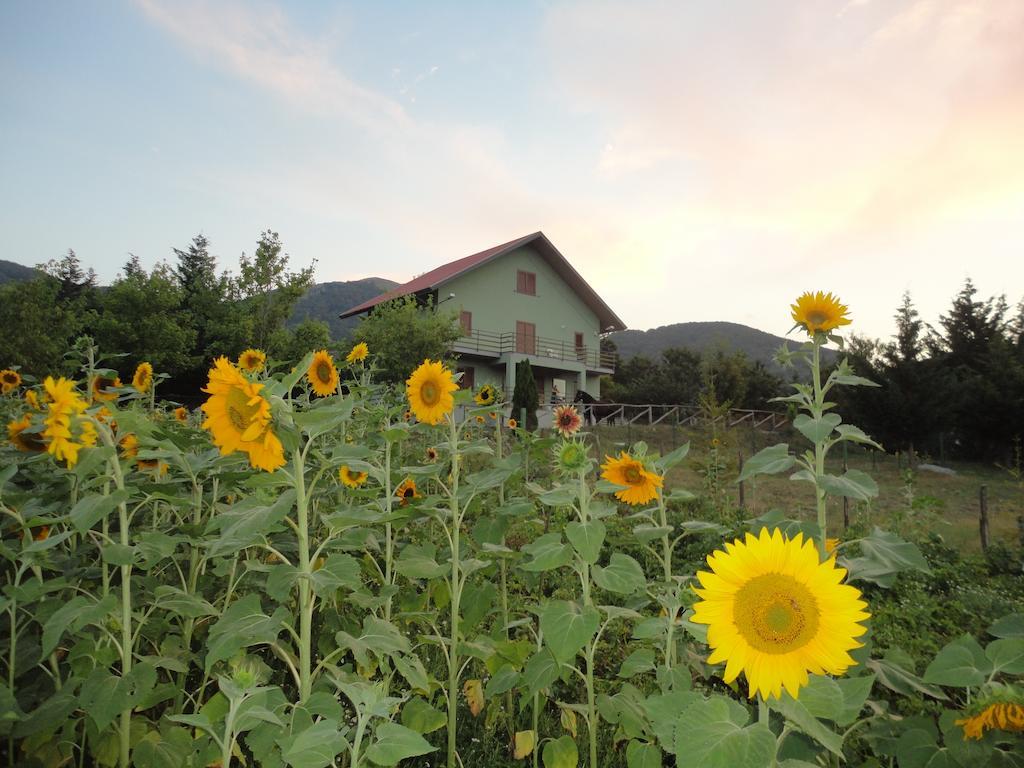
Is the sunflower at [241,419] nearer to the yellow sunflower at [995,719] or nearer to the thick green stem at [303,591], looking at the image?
the thick green stem at [303,591]

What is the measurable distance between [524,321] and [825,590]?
91.9 ft

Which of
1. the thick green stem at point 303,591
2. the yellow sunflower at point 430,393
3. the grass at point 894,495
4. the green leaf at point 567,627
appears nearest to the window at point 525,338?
the grass at point 894,495

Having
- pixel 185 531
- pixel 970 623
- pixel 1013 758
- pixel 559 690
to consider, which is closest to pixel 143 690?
pixel 185 531

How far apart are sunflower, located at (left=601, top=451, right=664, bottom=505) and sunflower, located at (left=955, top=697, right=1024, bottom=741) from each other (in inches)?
47.9

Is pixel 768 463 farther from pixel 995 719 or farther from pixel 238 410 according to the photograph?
pixel 238 410

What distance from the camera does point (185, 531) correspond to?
184 cm

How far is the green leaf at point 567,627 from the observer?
147 centimetres

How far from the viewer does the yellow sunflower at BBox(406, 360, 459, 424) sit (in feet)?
8.27

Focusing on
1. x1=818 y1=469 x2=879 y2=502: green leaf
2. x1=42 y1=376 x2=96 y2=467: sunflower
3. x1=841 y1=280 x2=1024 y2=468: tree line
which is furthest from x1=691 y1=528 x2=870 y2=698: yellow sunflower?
x1=841 y1=280 x2=1024 y2=468: tree line

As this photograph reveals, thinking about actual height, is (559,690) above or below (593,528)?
below

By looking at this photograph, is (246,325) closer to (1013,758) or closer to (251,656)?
(251,656)

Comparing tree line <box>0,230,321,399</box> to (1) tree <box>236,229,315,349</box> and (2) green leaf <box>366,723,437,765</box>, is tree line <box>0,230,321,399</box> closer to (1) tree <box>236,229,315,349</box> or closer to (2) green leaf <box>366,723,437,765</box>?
(1) tree <box>236,229,315,349</box>

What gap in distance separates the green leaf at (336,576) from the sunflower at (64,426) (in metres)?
0.83

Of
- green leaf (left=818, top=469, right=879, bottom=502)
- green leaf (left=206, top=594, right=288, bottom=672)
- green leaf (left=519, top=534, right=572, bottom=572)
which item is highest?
green leaf (left=818, top=469, right=879, bottom=502)
